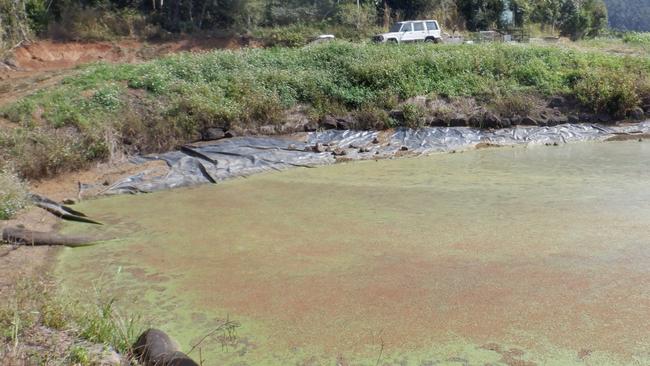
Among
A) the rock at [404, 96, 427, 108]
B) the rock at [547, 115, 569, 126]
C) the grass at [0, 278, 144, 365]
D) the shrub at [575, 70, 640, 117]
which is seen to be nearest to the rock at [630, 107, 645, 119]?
the shrub at [575, 70, 640, 117]

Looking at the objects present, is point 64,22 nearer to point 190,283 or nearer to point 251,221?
point 251,221

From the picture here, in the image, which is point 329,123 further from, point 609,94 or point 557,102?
point 609,94

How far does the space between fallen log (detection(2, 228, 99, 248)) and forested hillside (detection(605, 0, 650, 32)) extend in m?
45.8

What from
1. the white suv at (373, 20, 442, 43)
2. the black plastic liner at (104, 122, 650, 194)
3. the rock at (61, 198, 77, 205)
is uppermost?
the white suv at (373, 20, 442, 43)

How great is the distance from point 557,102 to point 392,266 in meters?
8.80

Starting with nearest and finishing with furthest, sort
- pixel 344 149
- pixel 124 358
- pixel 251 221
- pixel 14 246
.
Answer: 1. pixel 124 358
2. pixel 14 246
3. pixel 251 221
4. pixel 344 149

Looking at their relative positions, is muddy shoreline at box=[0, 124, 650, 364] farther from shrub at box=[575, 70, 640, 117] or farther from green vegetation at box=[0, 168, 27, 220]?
shrub at box=[575, 70, 640, 117]

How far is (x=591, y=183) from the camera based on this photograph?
26.0 feet

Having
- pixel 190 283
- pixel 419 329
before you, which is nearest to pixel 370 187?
pixel 190 283

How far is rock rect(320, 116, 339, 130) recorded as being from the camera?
1135 centimetres

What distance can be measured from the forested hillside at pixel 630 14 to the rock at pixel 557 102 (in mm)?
36048

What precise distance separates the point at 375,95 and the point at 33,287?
8.82 metres

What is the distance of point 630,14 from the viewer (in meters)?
44.5

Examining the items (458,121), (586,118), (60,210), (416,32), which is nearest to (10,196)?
(60,210)
